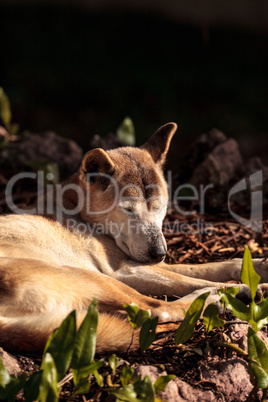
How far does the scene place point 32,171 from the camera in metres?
6.06

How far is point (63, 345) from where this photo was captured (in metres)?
2.21

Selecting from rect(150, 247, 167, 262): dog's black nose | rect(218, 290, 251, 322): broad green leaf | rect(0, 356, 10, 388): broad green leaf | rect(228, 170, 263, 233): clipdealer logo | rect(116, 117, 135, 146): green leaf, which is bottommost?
rect(0, 356, 10, 388): broad green leaf

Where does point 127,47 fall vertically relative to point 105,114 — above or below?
above

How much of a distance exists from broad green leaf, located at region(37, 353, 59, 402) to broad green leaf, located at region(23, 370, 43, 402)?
0.11m

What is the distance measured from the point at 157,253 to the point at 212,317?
3.02ft

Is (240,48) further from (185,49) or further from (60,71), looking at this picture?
(60,71)

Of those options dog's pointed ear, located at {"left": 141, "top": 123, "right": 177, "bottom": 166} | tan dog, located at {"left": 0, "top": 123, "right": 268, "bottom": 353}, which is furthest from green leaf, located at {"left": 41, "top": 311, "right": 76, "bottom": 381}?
dog's pointed ear, located at {"left": 141, "top": 123, "right": 177, "bottom": 166}

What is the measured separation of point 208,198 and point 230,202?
0.87 feet

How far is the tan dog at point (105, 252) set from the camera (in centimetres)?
275

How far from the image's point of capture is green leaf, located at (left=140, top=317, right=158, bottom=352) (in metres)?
2.58

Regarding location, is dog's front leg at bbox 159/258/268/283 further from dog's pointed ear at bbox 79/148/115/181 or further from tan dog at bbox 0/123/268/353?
dog's pointed ear at bbox 79/148/115/181

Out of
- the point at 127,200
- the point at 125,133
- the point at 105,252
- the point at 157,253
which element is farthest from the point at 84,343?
the point at 125,133

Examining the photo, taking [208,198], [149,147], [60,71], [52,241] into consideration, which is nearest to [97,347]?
[52,241]

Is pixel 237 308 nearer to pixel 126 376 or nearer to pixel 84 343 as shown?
pixel 126 376
